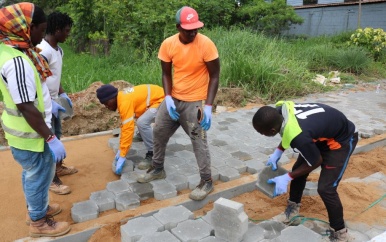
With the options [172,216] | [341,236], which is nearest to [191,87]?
[172,216]

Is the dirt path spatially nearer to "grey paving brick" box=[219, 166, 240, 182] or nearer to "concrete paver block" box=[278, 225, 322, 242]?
"grey paving brick" box=[219, 166, 240, 182]

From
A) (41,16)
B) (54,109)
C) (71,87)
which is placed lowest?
(71,87)

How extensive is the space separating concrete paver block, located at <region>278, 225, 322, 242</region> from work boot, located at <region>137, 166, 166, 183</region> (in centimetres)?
153

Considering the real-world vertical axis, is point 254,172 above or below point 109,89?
below

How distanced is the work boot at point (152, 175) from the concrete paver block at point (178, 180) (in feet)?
0.26

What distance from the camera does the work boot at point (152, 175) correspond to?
3.48 metres

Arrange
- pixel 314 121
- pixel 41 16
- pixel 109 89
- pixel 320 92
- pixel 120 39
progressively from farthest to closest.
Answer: pixel 120 39, pixel 320 92, pixel 109 89, pixel 314 121, pixel 41 16

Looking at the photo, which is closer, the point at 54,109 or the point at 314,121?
the point at 314,121

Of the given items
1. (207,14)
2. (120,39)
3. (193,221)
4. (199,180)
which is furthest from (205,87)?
(207,14)

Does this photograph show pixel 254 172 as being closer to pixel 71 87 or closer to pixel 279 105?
pixel 279 105

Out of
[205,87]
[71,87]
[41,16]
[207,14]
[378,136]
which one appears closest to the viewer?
[41,16]

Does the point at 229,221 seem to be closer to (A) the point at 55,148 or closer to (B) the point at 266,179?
(B) the point at 266,179

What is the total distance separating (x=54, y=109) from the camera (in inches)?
128

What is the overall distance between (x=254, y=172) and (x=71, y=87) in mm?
4367
